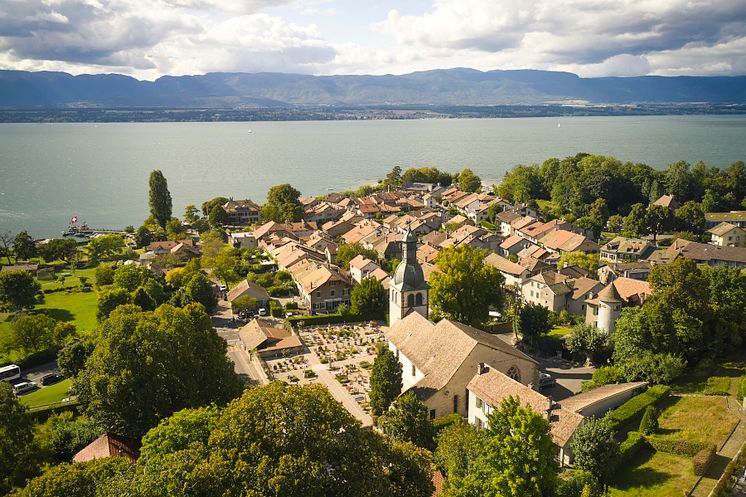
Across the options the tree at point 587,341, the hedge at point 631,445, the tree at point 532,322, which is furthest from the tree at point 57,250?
the hedge at point 631,445

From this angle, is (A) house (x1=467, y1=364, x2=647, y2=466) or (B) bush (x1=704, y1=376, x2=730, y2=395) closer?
(A) house (x1=467, y1=364, x2=647, y2=466)

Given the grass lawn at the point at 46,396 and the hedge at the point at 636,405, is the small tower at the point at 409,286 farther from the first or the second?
the grass lawn at the point at 46,396

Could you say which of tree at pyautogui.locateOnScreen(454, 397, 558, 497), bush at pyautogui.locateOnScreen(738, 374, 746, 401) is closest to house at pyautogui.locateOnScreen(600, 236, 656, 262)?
bush at pyautogui.locateOnScreen(738, 374, 746, 401)

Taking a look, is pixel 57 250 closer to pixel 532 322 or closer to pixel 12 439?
pixel 12 439

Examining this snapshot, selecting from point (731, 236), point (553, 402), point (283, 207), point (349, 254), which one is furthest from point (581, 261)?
point (283, 207)

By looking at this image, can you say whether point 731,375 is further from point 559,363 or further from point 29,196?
point 29,196

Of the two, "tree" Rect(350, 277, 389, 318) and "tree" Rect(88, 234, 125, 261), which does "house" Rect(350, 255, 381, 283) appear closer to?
"tree" Rect(350, 277, 389, 318)
